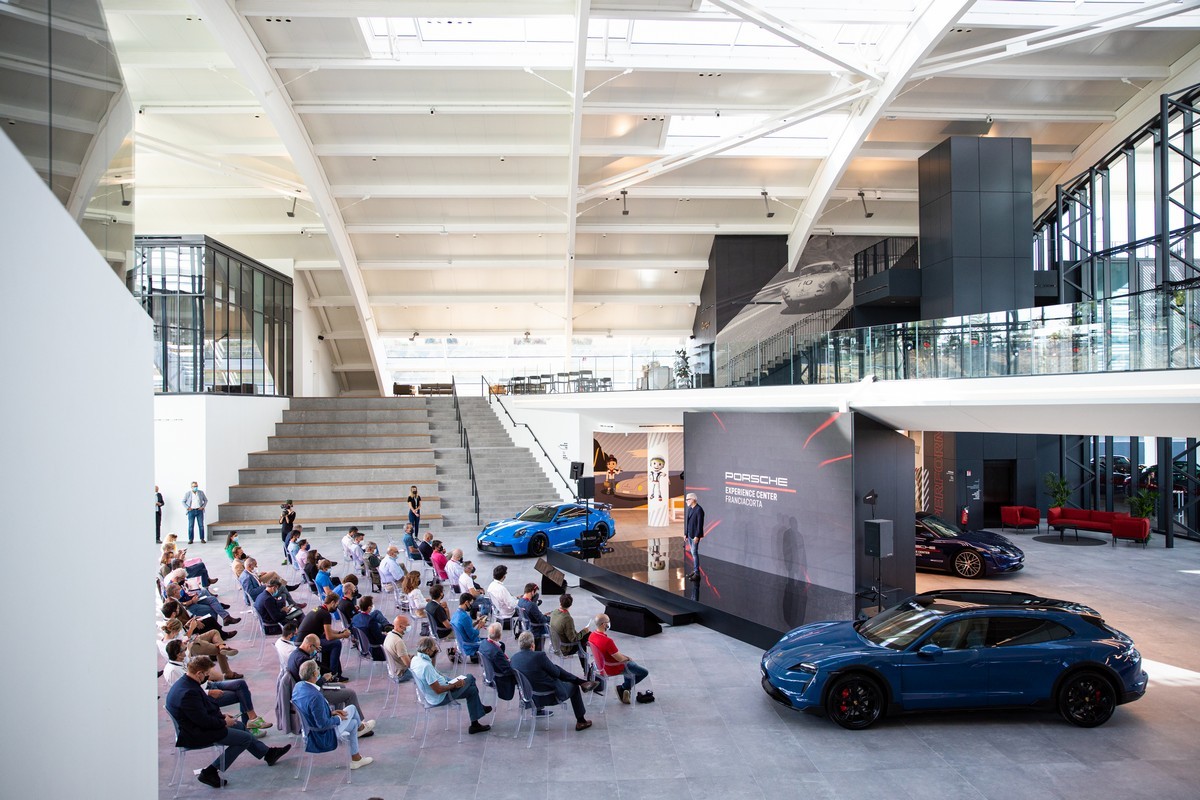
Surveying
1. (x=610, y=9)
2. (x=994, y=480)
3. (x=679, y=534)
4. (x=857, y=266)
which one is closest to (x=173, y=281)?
(x=610, y=9)

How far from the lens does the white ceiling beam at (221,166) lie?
807 inches

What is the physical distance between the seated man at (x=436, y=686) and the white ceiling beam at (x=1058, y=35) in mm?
15031

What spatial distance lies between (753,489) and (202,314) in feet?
51.4

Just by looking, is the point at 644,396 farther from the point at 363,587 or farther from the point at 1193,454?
the point at 1193,454

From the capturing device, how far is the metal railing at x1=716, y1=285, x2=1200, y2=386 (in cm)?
807

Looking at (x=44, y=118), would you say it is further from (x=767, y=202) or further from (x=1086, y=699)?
(x=767, y=202)

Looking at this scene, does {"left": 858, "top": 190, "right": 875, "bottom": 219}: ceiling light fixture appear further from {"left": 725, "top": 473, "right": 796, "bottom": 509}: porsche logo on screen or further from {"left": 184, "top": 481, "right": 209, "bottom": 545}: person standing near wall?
{"left": 184, "top": 481, "right": 209, "bottom": 545}: person standing near wall

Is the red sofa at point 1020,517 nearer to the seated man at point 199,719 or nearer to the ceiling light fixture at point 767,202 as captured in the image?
the ceiling light fixture at point 767,202

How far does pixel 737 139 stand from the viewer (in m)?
19.6

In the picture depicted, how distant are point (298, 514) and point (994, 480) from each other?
18618 millimetres

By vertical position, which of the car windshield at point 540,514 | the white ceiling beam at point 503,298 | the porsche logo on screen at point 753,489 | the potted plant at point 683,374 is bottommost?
the car windshield at point 540,514

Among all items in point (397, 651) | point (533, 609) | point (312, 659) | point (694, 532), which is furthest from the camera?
point (694, 532)

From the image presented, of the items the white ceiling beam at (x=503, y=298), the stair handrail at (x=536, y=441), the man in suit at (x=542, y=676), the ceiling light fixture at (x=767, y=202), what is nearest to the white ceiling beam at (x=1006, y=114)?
the ceiling light fixture at (x=767, y=202)

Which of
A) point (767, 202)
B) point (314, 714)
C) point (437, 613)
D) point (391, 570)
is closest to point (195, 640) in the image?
point (314, 714)
